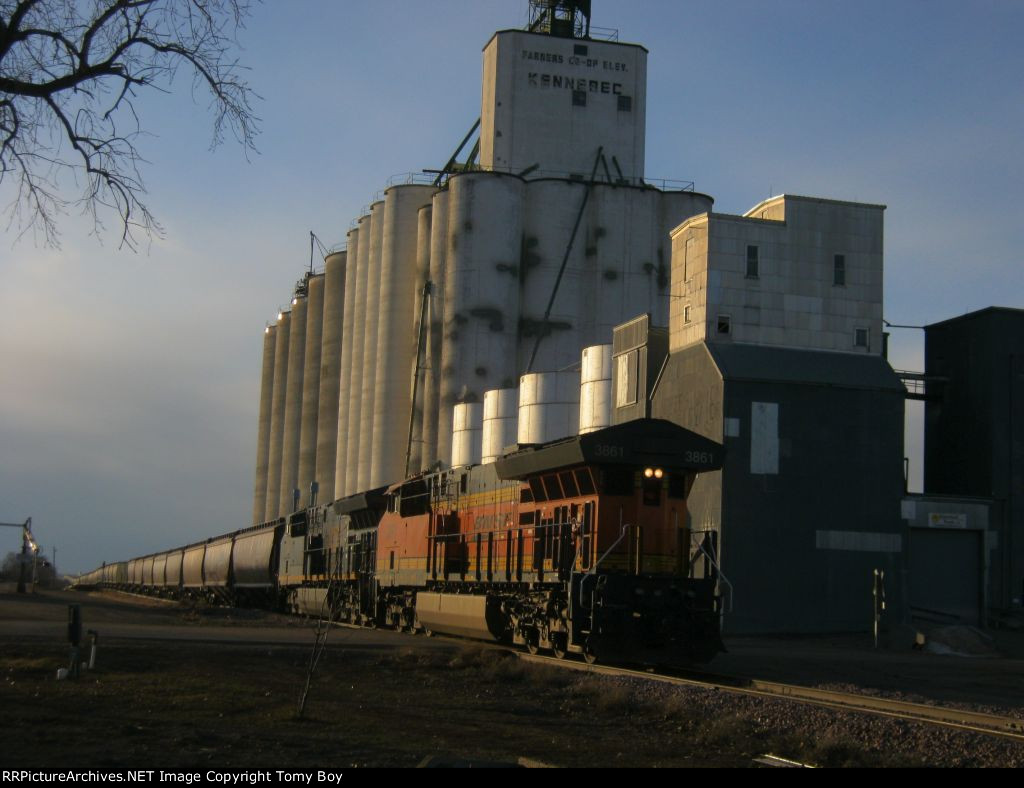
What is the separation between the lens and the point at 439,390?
64000mm

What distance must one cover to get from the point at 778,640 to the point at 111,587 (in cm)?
8918

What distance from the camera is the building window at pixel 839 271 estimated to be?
42406 millimetres

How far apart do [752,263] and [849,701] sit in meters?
26.9

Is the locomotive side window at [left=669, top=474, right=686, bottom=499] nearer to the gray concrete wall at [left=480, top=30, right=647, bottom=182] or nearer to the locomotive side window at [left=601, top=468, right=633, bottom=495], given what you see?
the locomotive side window at [left=601, top=468, right=633, bottom=495]

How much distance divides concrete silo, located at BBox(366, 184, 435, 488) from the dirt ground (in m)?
45.3

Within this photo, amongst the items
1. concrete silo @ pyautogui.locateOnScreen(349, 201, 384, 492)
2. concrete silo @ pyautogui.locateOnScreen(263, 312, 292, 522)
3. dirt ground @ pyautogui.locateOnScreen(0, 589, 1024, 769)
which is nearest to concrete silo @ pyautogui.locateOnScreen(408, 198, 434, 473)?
concrete silo @ pyautogui.locateOnScreen(349, 201, 384, 492)

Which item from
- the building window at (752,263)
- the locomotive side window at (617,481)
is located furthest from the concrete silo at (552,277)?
the locomotive side window at (617,481)

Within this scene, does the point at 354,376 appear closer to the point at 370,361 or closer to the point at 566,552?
the point at 370,361

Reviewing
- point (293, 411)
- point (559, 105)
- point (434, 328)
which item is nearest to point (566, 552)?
point (434, 328)

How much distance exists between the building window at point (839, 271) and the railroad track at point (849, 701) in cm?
2422

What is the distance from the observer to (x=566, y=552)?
23.0m

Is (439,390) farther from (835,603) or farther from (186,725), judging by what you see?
(186,725)

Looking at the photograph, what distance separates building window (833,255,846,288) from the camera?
42.4 metres

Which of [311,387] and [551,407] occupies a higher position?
[311,387]
